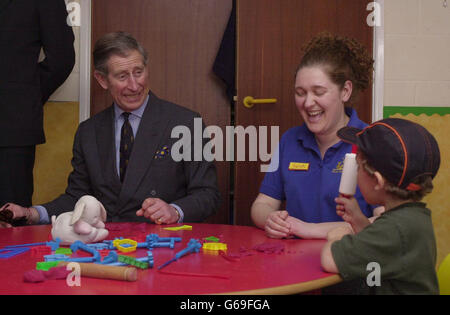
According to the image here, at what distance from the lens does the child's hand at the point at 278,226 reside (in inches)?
59.4

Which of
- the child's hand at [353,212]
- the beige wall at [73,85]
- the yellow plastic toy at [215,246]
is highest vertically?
the beige wall at [73,85]

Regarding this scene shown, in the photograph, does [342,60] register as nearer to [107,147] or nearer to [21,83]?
[107,147]

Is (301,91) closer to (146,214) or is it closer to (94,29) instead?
(146,214)

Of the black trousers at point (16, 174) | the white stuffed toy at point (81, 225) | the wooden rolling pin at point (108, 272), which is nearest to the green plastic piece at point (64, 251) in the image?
the white stuffed toy at point (81, 225)

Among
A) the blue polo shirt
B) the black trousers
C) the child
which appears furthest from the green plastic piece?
the black trousers

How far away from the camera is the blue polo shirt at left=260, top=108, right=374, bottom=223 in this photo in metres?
1.73

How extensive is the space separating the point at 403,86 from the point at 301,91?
1.62 meters

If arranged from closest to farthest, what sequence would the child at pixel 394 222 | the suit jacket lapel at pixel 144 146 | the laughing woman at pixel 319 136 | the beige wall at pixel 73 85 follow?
the child at pixel 394 222
the laughing woman at pixel 319 136
the suit jacket lapel at pixel 144 146
the beige wall at pixel 73 85

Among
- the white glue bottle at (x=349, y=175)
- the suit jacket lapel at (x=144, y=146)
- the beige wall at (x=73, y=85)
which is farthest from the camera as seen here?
the beige wall at (x=73, y=85)

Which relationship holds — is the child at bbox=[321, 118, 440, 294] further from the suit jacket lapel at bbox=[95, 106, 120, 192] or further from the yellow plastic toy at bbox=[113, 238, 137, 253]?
the suit jacket lapel at bbox=[95, 106, 120, 192]

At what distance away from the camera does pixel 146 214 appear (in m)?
1.76

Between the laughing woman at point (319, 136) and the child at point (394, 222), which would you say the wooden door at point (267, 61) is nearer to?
the laughing woman at point (319, 136)

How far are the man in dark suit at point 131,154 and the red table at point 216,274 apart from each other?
0.60 meters
